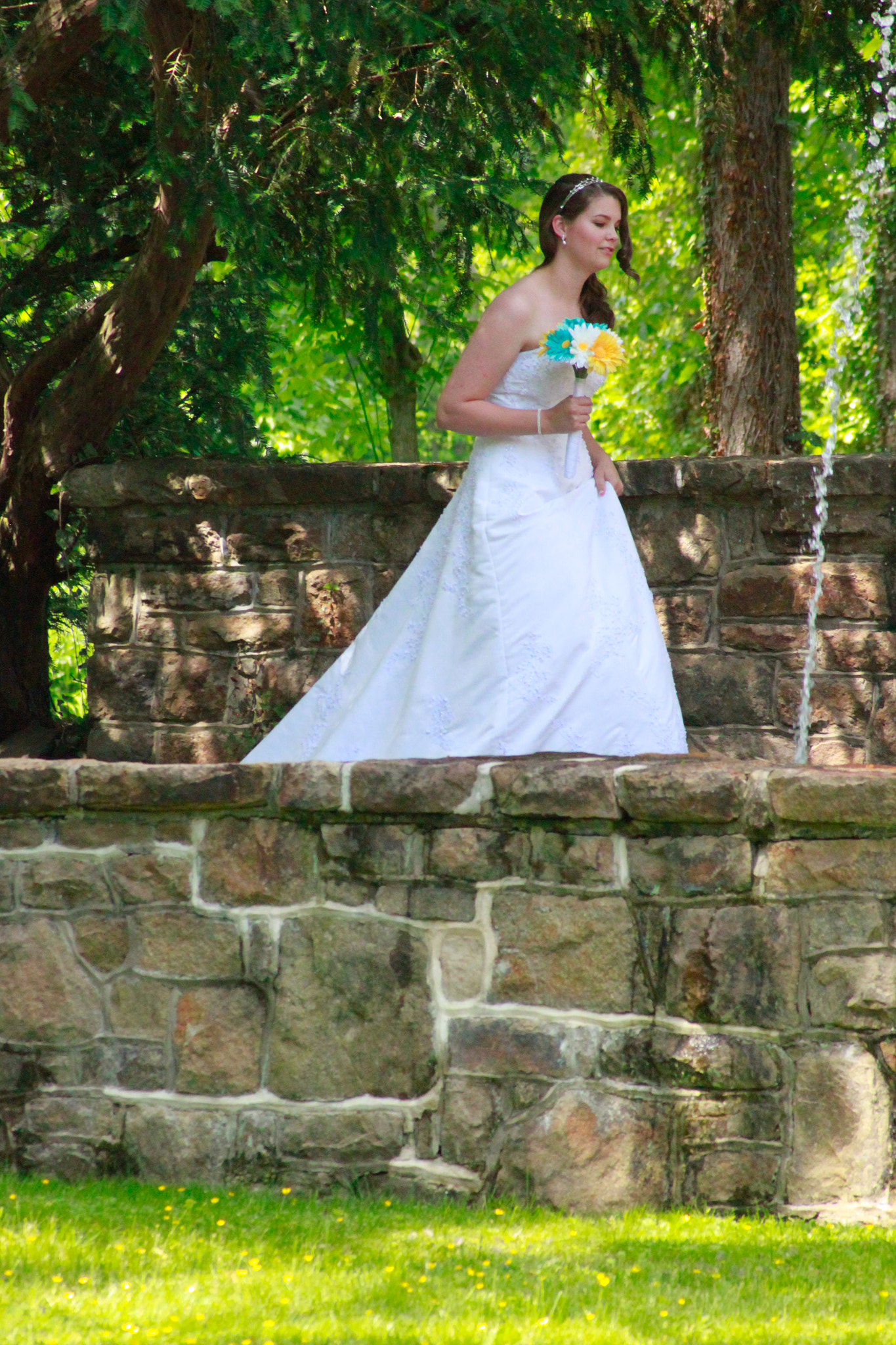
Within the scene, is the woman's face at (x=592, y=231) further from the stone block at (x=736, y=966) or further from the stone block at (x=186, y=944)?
the stone block at (x=186, y=944)

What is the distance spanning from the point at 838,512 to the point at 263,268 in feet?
9.36

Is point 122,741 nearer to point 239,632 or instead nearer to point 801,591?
point 239,632

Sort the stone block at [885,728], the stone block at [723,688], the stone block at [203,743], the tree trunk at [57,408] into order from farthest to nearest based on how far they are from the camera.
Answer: the tree trunk at [57,408]
the stone block at [203,743]
the stone block at [723,688]
the stone block at [885,728]

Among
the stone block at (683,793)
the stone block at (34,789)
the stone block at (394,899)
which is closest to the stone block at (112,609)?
the stone block at (34,789)

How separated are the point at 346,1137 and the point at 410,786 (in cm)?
81

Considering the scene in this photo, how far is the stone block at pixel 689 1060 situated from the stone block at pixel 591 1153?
6 centimetres

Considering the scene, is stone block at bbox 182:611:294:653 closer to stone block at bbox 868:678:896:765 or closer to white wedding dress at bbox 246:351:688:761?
white wedding dress at bbox 246:351:688:761

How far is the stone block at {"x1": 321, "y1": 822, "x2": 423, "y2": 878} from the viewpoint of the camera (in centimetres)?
330

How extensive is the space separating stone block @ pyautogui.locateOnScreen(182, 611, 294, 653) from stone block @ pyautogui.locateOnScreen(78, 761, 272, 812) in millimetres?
2072

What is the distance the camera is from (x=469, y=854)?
10.7 feet

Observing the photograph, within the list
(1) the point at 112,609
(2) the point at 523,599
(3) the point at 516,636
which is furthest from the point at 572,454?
(1) the point at 112,609

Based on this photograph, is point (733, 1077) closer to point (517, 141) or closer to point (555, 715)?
point (555, 715)

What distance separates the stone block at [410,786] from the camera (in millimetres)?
3242

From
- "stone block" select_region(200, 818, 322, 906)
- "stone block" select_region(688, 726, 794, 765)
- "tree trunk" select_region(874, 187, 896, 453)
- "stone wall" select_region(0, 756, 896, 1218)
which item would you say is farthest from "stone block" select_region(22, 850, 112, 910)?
"tree trunk" select_region(874, 187, 896, 453)
